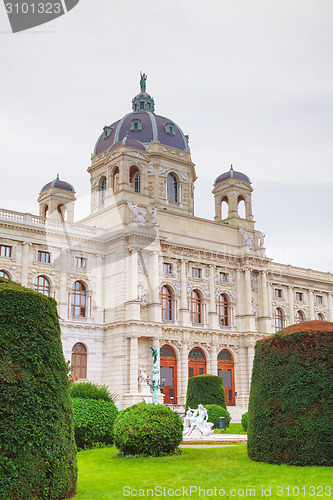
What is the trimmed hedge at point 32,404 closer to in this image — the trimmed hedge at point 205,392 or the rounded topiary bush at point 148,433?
the rounded topiary bush at point 148,433

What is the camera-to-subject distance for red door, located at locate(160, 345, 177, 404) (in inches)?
1839

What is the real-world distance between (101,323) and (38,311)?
35089 mm

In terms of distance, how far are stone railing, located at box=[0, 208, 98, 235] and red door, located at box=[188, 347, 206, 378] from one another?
45.2ft

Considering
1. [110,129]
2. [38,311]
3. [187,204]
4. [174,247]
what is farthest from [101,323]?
[38,311]

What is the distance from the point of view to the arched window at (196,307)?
166 feet

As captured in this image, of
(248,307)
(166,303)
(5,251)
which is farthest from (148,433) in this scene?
(248,307)

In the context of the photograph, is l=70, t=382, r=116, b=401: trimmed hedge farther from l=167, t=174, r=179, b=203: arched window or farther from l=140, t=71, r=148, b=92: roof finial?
l=140, t=71, r=148, b=92: roof finial

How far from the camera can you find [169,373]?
47375mm

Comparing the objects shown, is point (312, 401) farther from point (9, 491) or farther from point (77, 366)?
point (77, 366)

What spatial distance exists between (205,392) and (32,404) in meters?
25.3

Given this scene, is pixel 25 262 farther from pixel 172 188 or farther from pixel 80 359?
pixel 172 188

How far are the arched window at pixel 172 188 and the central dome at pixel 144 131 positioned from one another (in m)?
3.56

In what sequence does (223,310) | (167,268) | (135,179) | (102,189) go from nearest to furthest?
(167,268), (223,310), (135,179), (102,189)

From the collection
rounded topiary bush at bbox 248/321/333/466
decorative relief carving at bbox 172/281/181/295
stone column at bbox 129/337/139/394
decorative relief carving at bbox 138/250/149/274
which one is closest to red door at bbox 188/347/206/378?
decorative relief carving at bbox 172/281/181/295
